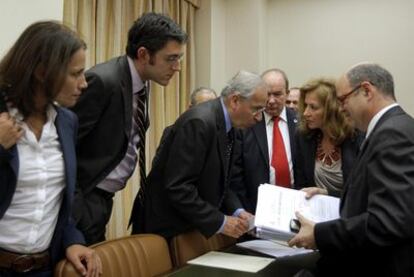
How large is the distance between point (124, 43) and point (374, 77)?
2.44 meters

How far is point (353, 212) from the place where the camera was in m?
1.65

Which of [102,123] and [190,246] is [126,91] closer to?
[102,123]

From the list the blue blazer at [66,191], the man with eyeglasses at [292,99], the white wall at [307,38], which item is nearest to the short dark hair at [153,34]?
the blue blazer at [66,191]

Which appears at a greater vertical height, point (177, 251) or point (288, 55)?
point (288, 55)

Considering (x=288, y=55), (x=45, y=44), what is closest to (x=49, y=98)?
(x=45, y=44)

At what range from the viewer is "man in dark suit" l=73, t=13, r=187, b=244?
1.86 m

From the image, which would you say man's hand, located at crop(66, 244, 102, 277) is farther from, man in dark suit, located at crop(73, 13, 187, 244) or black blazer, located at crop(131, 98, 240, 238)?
black blazer, located at crop(131, 98, 240, 238)

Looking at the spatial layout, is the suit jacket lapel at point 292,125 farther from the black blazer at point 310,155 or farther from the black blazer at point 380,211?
the black blazer at point 380,211

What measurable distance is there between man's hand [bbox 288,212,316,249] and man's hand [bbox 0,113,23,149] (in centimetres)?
102

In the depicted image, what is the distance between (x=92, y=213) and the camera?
189 centimetres

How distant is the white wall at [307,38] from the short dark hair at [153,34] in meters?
2.62

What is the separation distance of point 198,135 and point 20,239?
908mm

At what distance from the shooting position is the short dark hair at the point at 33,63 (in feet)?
4.45

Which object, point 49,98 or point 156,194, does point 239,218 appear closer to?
point 156,194
